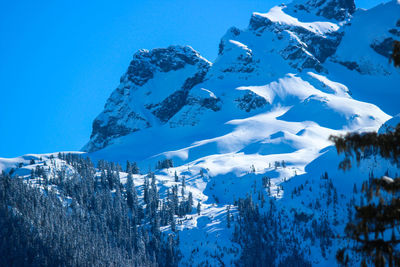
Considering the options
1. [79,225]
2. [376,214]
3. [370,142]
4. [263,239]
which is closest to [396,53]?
[370,142]

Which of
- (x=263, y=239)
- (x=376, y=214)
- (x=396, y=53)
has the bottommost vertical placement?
(x=263, y=239)

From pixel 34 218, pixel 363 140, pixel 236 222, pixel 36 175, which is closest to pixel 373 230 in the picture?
pixel 363 140

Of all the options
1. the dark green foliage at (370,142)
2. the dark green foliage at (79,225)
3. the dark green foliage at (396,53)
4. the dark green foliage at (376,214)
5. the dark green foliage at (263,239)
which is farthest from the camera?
the dark green foliage at (263,239)

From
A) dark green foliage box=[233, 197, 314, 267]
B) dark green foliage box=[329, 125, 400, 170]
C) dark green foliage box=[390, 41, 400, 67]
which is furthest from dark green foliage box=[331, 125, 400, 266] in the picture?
dark green foliage box=[233, 197, 314, 267]

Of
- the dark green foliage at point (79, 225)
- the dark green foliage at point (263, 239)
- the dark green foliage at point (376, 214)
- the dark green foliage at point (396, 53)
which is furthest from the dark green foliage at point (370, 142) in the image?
the dark green foliage at point (263, 239)

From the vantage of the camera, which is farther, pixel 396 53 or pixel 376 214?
pixel 396 53

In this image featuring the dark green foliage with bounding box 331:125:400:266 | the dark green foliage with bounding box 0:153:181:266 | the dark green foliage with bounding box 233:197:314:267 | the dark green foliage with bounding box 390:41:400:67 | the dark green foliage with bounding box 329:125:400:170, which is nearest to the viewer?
the dark green foliage with bounding box 331:125:400:266

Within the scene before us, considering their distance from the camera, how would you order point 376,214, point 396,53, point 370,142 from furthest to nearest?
point 396,53 < point 370,142 < point 376,214

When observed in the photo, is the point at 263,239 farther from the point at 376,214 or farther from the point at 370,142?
the point at 370,142

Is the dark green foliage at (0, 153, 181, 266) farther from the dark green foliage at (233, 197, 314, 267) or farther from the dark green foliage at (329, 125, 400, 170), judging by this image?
the dark green foliage at (329, 125, 400, 170)

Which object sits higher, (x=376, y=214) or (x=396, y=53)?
(x=396, y=53)

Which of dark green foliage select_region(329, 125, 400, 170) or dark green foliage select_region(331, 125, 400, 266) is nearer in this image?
dark green foliage select_region(331, 125, 400, 266)

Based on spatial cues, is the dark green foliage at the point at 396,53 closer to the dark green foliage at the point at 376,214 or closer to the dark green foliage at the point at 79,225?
the dark green foliage at the point at 376,214

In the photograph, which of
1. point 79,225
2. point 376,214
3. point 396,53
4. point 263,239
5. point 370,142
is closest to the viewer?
point 376,214
